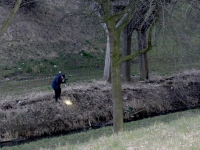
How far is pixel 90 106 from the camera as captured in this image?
67.3 ft

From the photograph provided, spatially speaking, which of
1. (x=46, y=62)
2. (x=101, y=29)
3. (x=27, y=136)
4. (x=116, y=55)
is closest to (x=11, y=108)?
(x=27, y=136)

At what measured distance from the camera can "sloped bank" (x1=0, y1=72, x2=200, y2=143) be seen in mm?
18281

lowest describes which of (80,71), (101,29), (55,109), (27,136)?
(27,136)

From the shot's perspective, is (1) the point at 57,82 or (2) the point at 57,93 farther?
(2) the point at 57,93

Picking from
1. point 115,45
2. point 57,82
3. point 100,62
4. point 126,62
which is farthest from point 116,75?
point 100,62

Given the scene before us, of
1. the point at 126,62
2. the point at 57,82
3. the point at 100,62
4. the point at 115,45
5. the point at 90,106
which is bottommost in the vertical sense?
the point at 90,106

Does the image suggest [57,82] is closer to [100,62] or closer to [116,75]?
[116,75]

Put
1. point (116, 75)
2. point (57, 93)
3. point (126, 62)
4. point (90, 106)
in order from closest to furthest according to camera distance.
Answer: point (116, 75), point (57, 93), point (90, 106), point (126, 62)

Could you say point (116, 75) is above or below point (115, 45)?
Answer: below

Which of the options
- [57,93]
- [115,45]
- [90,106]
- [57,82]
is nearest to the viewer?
[115,45]

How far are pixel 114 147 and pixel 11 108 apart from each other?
13.1m

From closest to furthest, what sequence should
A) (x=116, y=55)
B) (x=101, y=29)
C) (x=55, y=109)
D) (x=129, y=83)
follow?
1. (x=116, y=55)
2. (x=101, y=29)
3. (x=55, y=109)
4. (x=129, y=83)

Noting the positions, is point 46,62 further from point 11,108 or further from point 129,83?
point 11,108

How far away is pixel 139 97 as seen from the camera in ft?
72.7
